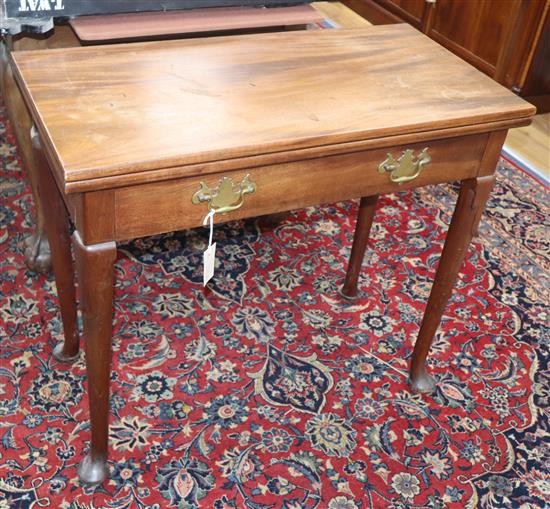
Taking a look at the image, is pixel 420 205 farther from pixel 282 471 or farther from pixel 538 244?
pixel 282 471

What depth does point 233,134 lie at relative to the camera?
4.54 feet

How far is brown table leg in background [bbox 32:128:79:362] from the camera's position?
1.63 meters

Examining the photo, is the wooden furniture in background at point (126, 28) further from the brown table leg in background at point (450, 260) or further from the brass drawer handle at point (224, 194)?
the brown table leg in background at point (450, 260)

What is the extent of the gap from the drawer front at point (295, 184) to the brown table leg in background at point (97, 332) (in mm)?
66

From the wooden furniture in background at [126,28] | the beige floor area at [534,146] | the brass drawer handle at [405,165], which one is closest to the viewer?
the brass drawer handle at [405,165]

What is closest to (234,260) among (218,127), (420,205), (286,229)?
(286,229)

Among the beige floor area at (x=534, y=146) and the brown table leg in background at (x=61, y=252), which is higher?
the brown table leg in background at (x=61, y=252)

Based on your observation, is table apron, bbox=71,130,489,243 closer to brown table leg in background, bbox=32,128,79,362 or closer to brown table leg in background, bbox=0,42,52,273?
brown table leg in background, bbox=32,128,79,362

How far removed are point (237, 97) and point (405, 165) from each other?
374 mm

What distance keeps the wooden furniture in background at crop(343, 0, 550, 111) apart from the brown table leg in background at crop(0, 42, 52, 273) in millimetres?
2371

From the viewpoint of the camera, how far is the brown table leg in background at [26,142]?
1996 millimetres

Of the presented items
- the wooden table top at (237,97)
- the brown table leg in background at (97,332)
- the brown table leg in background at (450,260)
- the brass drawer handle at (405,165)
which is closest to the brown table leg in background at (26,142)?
the wooden table top at (237,97)

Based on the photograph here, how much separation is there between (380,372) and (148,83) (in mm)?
1019

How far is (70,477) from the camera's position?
1.71 meters
